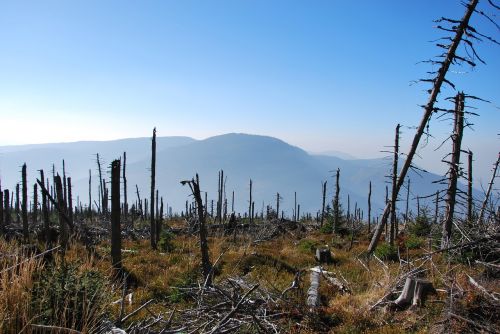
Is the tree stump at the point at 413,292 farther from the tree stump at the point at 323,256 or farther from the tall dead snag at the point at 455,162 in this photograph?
the tree stump at the point at 323,256

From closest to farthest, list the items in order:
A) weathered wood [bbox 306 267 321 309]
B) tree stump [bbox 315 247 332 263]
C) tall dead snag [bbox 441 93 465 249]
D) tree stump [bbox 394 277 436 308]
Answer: tree stump [bbox 394 277 436 308] < weathered wood [bbox 306 267 321 309] < tall dead snag [bbox 441 93 465 249] < tree stump [bbox 315 247 332 263]

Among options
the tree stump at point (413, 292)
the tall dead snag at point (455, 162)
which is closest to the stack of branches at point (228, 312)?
the tree stump at point (413, 292)

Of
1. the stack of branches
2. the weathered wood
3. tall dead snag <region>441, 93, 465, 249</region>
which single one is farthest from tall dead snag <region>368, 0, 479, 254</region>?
the stack of branches

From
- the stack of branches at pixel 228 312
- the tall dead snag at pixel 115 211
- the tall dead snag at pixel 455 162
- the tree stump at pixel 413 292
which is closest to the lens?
the stack of branches at pixel 228 312

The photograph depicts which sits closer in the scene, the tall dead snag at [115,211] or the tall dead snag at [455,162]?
the tall dead snag at [115,211]

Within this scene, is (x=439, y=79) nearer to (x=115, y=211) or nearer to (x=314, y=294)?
(x=314, y=294)

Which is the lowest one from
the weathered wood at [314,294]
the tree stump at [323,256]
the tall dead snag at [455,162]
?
the tree stump at [323,256]

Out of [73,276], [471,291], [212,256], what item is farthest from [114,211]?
[471,291]

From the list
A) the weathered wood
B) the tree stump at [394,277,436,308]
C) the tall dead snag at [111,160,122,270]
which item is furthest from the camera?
the tall dead snag at [111,160,122,270]

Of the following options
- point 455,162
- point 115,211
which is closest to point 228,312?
point 115,211

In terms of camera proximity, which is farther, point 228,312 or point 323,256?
point 323,256

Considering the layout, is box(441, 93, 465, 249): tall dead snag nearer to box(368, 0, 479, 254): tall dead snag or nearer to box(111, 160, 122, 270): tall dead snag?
box(368, 0, 479, 254): tall dead snag

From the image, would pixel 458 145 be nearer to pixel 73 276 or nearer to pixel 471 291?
pixel 471 291

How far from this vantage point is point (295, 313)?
24.1ft
